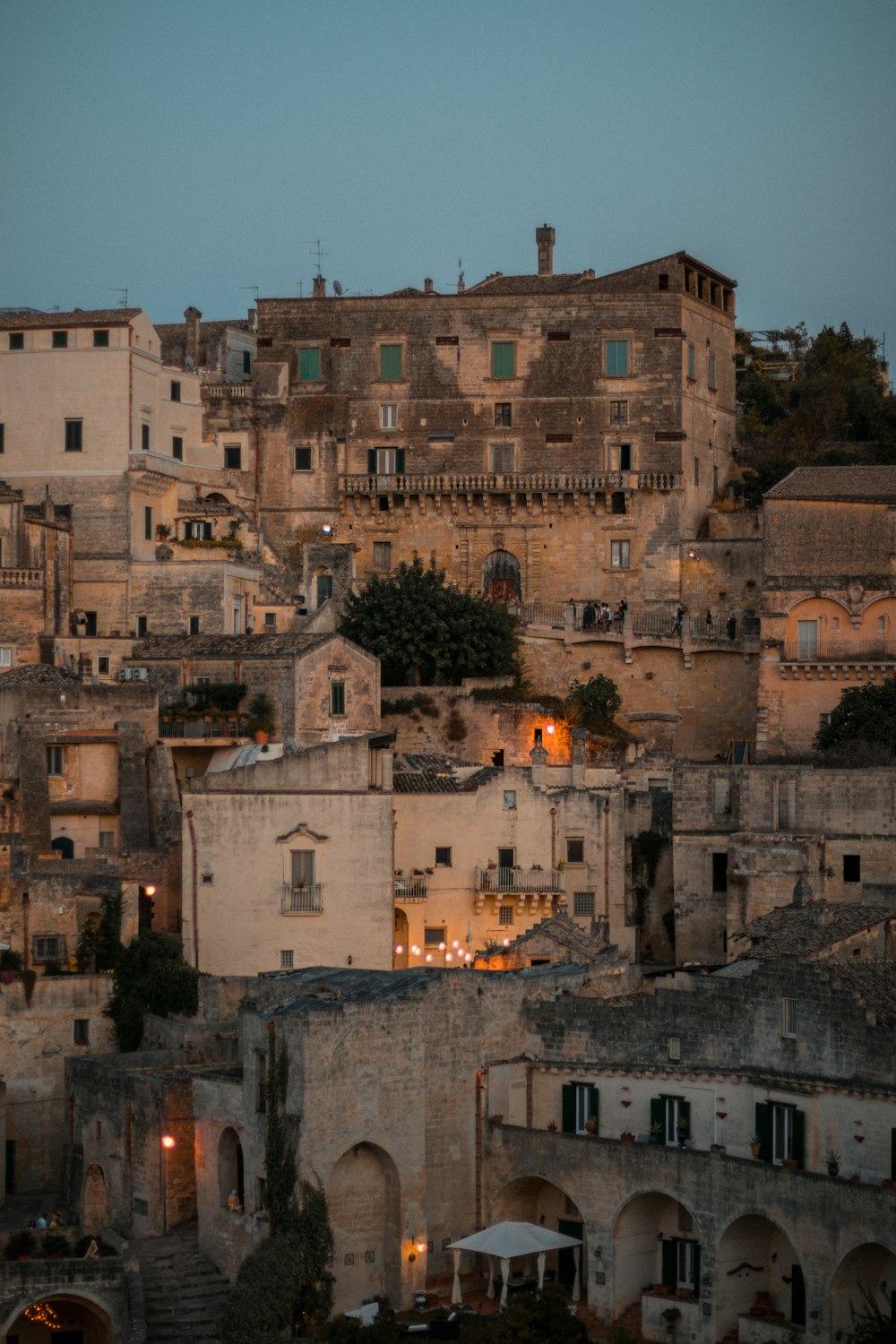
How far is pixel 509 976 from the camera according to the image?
43.3 metres

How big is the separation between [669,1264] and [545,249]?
43897 mm

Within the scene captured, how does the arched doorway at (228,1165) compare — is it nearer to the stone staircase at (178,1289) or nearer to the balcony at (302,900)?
the stone staircase at (178,1289)

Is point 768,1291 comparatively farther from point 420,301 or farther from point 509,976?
point 420,301

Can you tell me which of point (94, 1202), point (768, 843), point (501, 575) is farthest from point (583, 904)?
point (501, 575)

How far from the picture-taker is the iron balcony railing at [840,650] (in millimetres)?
62094

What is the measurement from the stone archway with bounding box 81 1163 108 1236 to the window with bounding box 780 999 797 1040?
13.1m

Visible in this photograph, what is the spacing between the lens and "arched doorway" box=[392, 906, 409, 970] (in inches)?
2103

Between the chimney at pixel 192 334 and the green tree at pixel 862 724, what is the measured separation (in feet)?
86.2

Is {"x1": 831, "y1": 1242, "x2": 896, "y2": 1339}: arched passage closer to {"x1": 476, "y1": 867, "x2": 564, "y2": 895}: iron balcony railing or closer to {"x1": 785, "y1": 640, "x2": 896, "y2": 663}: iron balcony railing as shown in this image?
{"x1": 476, "y1": 867, "x2": 564, "y2": 895}: iron balcony railing

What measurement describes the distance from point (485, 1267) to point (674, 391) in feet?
114

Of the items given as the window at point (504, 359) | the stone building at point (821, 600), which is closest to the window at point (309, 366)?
the window at point (504, 359)

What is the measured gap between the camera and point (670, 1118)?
133 feet

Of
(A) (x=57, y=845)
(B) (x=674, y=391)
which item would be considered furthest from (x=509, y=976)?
(B) (x=674, y=391)

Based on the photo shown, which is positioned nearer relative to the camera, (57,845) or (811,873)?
(811,873)
